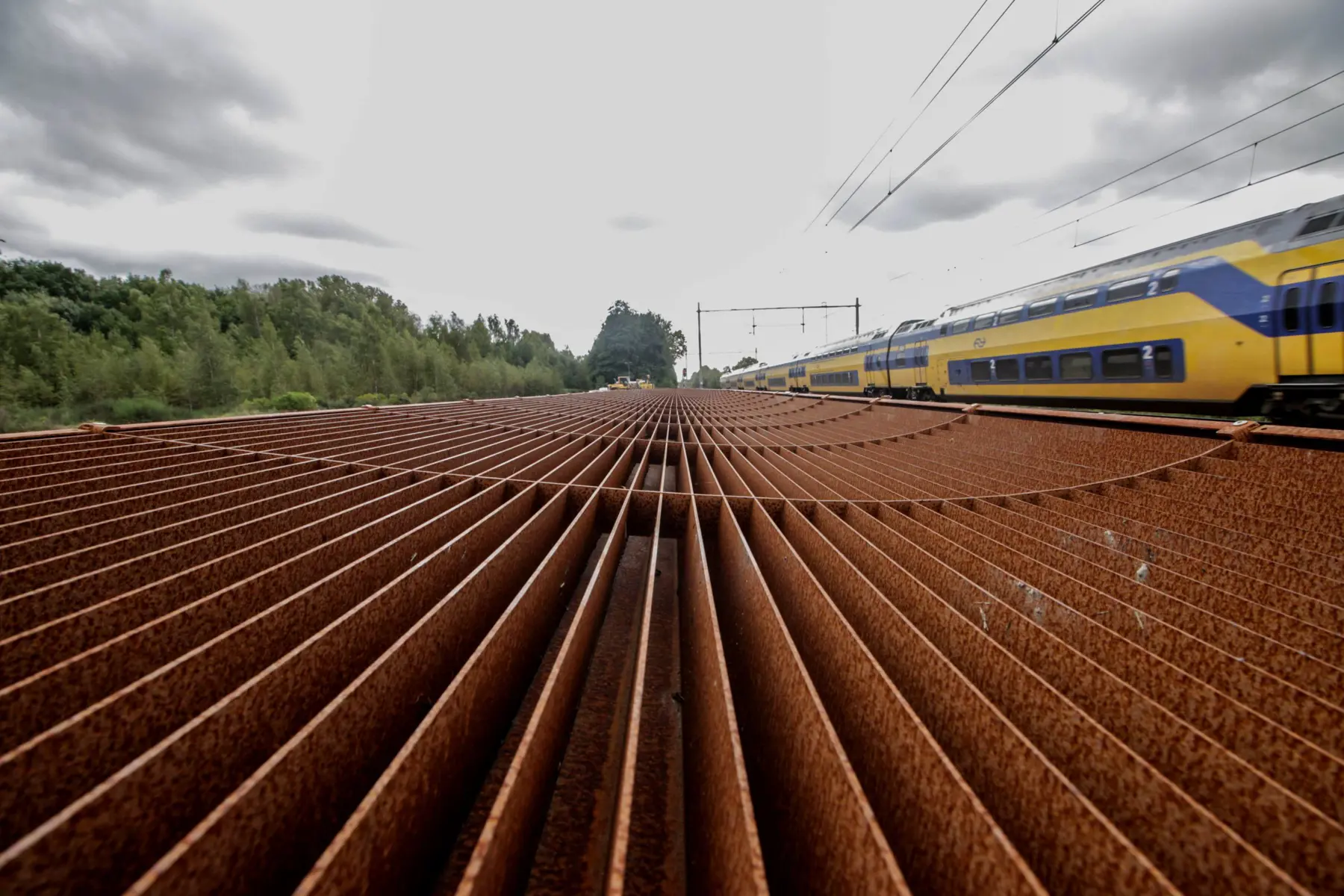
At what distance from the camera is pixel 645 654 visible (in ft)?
3.41

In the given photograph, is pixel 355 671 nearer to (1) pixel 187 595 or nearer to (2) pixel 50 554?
(1) pixel 187 595

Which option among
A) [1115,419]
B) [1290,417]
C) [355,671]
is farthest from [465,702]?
[1290,417]

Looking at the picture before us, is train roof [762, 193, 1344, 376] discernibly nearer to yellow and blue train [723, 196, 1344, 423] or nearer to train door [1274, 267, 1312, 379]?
yellow and blue train [723, 196, 1344, 423]

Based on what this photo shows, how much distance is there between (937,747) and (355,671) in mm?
1092

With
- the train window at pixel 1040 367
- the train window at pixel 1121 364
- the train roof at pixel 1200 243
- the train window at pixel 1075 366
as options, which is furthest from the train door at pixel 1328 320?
the train window at pixel 1040 367

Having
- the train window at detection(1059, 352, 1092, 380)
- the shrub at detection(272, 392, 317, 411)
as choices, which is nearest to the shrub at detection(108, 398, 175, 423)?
the shrub at detection(272, 392, 317, 411)

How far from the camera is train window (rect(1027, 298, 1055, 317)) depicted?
270 inches

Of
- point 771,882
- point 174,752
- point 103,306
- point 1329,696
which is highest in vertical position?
point 103,306

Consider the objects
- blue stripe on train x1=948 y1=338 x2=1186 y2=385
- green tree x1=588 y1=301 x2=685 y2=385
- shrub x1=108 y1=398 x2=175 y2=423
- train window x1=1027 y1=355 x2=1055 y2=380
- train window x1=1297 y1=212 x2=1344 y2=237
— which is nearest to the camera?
train window x1=1297 y1=212 x2=1344 y2=237

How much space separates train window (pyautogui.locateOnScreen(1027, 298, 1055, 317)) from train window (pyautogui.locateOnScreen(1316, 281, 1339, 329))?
274 cm

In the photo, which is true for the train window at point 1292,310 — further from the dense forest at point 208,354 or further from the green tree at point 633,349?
the green tree at point 633,349

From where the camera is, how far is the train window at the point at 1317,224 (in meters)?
4.21

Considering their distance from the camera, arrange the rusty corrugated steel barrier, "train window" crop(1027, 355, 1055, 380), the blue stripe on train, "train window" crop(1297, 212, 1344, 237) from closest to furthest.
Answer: the rusty corrugated steel barrier, "train window" crop(1297, 212, 1344, 237), the blue stripe on train, "train window" crop(1027, 355, 1055, 380)

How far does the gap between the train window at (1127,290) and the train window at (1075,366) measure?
72 cm
